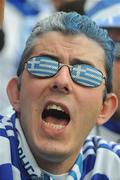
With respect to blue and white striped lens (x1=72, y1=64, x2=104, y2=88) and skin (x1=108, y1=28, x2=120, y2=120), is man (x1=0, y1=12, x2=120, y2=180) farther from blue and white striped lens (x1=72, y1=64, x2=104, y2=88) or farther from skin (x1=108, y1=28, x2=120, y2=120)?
skin (x1=108, y1=28, x2=120, y2=120)

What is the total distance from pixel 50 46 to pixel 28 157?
0.99ft

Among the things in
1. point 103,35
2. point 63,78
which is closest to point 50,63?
point 63,78

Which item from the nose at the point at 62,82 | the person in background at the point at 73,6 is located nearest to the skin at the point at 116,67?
the person in background at the point at 73,6

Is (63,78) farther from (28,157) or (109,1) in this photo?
(109,1)

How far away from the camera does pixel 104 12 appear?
6.82ft

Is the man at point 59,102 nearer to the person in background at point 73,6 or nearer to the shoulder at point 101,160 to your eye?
the shoulder at point 101,160

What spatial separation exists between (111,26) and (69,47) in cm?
76

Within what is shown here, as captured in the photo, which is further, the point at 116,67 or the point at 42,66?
the point at 116,67

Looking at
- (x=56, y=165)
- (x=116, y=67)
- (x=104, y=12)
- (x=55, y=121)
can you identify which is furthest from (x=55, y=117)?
(x=104, y=12)

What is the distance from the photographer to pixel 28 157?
1.29 meters

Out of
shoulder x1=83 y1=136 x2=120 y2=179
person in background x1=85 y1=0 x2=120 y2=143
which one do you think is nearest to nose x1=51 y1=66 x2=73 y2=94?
shoulder x1=83 y1=136 x2=120 y2=179

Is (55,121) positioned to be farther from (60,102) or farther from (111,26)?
(111,26)

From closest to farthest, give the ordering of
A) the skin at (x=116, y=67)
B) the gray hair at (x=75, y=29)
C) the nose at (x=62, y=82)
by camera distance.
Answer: the nose at (x=62, y=82) → the gray hair at (x=75, y=29) → the skin at (x=116, y=67)

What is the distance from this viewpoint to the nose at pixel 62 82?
124 centimetres
